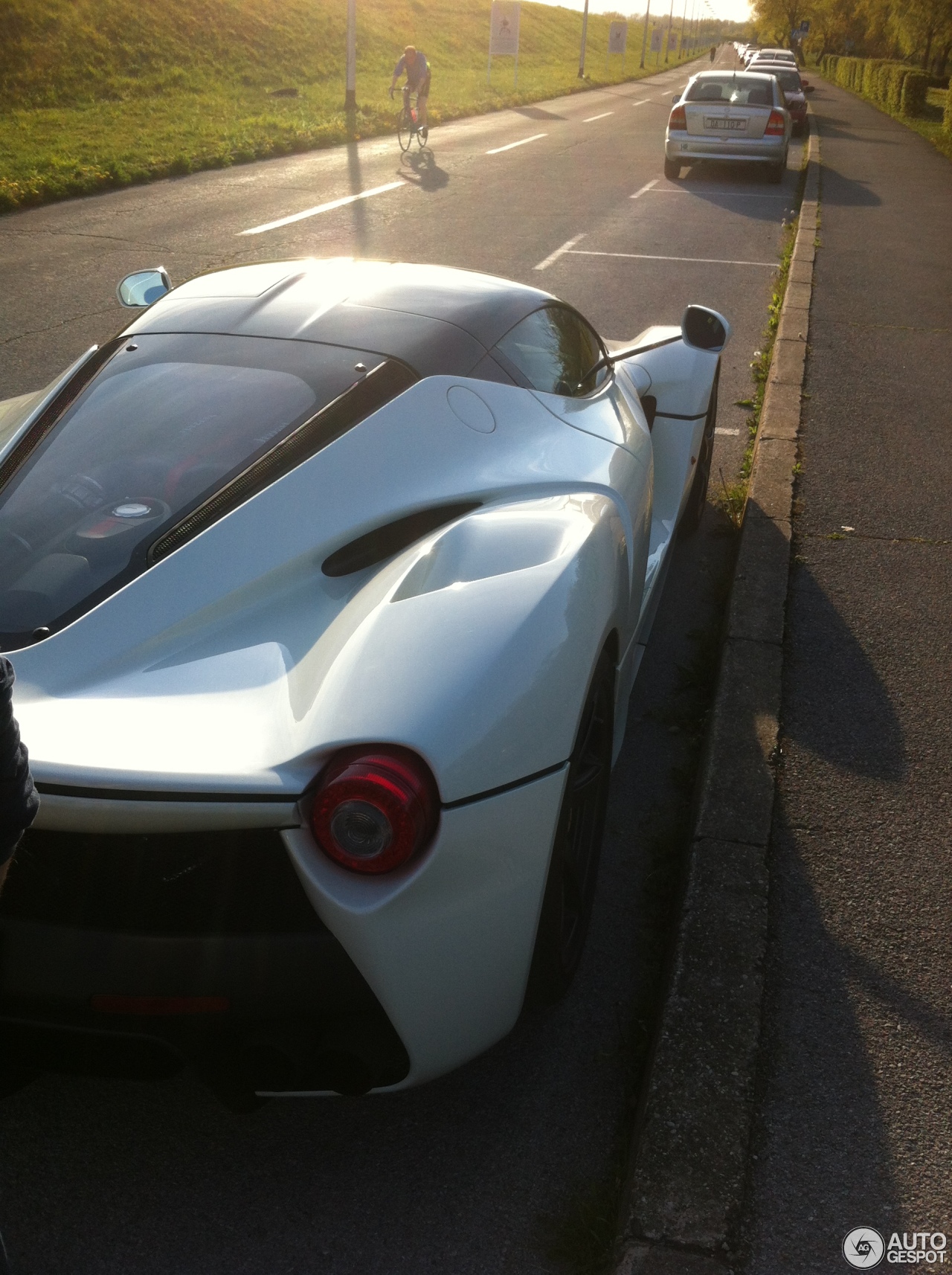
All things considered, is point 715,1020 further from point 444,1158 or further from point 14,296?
point 14,296

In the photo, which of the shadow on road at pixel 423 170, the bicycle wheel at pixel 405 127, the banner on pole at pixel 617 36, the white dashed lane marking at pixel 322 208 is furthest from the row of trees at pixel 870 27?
the white dashed lane marking at pixel 322 208

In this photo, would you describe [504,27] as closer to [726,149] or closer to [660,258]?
[726,149]

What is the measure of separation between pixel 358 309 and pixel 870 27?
76982 mm

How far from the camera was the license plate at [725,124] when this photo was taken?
1792 cm

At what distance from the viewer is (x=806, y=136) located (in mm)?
26641

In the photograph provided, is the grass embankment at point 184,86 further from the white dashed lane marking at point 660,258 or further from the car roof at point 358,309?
the car roof at point 358,309

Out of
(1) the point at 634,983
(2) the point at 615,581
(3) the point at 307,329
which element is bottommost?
(1) the point at 634,983

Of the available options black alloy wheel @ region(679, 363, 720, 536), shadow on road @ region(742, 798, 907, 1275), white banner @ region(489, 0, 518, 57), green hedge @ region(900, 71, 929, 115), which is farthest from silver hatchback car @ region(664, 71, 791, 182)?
green hedge @ region(900, 71, 929, 115)

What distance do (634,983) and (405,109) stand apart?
68.9ft

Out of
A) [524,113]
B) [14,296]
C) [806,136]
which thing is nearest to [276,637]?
[14,296]

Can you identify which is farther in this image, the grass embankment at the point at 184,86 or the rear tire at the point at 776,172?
the rear tire at the point at 776,172

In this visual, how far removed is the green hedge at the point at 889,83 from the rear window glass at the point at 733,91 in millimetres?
9942

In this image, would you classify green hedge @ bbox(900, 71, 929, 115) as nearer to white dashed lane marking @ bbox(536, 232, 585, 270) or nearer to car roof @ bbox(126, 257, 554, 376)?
white dashed lane marking @ bbox(536, 232, 585, 270)

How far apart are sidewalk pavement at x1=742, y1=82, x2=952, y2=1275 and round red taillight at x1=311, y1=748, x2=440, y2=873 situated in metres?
0.96
